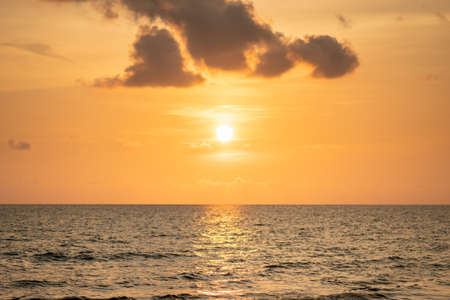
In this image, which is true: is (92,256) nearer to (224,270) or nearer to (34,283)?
(34,283)

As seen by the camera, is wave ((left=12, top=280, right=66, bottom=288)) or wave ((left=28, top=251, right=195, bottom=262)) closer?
wave ((left=12, top=280, right=66, bottom=288))

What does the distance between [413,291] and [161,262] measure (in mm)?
26623

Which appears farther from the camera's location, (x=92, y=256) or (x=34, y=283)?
(x=92, y=256)

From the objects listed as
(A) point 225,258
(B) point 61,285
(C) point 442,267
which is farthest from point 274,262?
(B) point 61,285

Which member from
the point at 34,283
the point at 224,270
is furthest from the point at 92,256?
the point at 224,270

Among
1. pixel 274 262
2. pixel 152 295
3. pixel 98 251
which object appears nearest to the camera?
pixel 152 295

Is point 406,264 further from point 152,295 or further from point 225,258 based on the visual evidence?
point 152,295

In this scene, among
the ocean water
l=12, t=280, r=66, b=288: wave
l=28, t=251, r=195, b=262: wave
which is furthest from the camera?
l=28, t=251, r=195, b=262: wave

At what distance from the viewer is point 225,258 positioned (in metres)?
54.2

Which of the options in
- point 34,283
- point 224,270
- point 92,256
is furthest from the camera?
point 92,256

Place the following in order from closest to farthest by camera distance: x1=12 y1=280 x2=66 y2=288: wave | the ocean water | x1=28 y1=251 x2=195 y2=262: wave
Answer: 1. the ocean water
2. x1=12 y1=280 x2=66 y2=288: wave
3. x1=28 y1=251 x2=195 y2=262: wave

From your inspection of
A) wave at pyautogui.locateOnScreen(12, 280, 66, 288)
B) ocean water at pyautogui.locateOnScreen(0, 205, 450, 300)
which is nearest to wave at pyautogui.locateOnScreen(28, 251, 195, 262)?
ocean water at pyautogui.locateOnScreen(0, 205, 450, 300)

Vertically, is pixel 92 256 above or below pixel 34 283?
below

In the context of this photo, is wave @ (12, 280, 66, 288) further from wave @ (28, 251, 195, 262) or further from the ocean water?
wave @ (28, 251, 195, 262)
